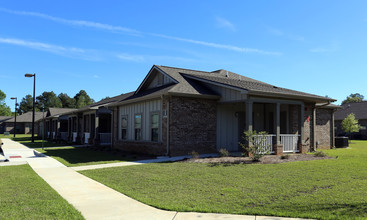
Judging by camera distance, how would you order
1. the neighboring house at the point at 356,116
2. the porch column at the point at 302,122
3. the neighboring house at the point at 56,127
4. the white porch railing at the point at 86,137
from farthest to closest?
the neighboring house at the point at 356,116
the neighboring house at the point at 56,127
the white porch railing at the point at 86,137
the porch column at the point at 302,122

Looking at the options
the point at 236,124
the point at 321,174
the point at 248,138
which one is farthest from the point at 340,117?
the point at 321,174

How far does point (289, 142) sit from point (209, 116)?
4.64 meters

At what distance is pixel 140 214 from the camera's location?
17.1 ft

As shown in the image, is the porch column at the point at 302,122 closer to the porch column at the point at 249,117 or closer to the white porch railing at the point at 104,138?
the porch column at the point at 249,117

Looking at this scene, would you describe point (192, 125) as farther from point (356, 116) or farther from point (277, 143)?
point (356, 116)

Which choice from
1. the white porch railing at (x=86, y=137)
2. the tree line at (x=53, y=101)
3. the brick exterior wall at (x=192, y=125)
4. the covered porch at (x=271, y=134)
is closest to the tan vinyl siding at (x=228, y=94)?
the covered porch at (x=271, y=134)

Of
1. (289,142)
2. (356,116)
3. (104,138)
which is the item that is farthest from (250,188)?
(356,116)

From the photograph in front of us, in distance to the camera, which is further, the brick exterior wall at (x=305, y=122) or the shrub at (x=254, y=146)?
the brick exterior wall at (x=305, y=122)

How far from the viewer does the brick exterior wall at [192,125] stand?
14094mm

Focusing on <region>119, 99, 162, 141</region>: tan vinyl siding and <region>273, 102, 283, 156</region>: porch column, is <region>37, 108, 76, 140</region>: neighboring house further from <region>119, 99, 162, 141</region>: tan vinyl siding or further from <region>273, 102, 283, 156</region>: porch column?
<region>273, 102, 283, 156</region>: porch column

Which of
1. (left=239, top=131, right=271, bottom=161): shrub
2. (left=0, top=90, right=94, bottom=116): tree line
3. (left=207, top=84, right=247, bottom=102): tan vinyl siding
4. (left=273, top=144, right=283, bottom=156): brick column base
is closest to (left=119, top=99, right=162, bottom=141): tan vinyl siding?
(left=207, top=84, right=247, bottom=102): tan vinyl siding

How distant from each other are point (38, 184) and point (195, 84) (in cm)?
1032

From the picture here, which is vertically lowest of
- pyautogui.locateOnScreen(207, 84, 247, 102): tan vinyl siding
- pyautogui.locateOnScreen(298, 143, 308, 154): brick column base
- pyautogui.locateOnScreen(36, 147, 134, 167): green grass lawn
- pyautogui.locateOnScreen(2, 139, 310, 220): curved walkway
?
pyautogui.locateOnScreen(36, 147, 134, 167): green grass lawn

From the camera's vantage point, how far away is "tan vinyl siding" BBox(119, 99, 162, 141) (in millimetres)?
15913
